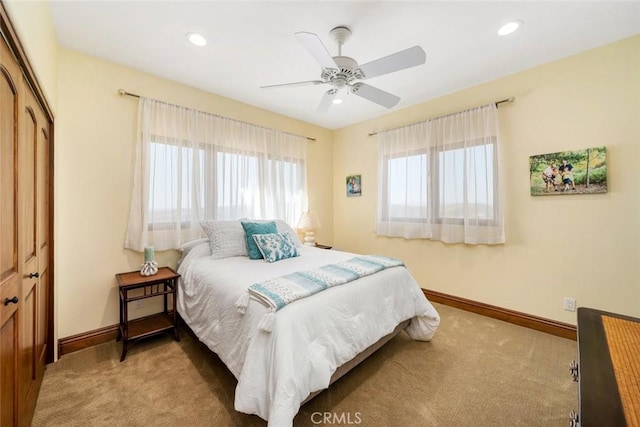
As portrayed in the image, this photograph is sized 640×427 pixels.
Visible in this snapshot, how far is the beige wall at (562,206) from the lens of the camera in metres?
2.20

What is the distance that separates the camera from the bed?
1368mm

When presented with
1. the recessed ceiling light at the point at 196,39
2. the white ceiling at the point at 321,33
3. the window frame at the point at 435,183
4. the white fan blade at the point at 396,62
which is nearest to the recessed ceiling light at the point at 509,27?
the white ceiling at the point at 321,33

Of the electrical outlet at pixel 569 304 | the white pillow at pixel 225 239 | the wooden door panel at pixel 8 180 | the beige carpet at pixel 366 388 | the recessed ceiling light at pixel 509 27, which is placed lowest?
the beige carpet at pixel 366 388

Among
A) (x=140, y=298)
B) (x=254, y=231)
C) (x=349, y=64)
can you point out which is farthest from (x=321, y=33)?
(x=140, y=298)

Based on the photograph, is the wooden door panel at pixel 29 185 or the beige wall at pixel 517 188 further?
the beige wall at pixel 517 188

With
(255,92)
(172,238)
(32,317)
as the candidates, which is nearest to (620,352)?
(32,317)

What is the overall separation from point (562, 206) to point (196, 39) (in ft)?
11.8

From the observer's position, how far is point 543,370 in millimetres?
2021

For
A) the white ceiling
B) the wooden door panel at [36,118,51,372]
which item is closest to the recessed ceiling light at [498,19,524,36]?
the white ceiling

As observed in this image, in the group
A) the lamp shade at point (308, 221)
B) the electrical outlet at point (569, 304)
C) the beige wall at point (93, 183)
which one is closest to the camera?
the beige wall at point (93, 183)

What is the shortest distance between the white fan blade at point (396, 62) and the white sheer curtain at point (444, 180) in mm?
1580

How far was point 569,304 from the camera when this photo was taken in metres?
2.48

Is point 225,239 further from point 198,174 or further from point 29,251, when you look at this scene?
point 29,251

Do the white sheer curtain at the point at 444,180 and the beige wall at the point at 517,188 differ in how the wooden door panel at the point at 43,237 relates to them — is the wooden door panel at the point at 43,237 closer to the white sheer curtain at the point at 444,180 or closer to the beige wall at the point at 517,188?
the beige wall at the point at 517,188
